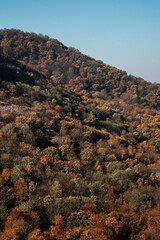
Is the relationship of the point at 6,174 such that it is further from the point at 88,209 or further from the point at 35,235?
the point at 88,209

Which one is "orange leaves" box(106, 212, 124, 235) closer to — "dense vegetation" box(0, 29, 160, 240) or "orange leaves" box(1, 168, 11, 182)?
"dense vegetation" box(0, 29, 160, 240)

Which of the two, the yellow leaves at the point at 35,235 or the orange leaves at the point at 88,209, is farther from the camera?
the orange leaves at the point at 88,209

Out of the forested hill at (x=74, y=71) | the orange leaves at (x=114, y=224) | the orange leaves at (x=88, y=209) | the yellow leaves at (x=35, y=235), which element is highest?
the forested hill at (x=74, y=71)

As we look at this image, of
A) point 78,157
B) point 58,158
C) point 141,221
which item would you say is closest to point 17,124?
point 58,158

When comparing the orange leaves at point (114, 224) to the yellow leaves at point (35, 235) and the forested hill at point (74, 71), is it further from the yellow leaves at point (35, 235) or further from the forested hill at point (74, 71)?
the forested hill at point (74, 71)

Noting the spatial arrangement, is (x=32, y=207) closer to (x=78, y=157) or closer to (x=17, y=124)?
(x=78, y=157)

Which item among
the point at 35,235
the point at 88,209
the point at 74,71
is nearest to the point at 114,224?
the point at 88,209

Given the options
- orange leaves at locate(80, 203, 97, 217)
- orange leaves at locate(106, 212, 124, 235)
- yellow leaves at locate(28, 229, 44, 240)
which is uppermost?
orange leaves at locate(106, 212, 124, 235)

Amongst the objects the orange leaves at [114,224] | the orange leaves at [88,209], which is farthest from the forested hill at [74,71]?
the orange leaves at [114,224]

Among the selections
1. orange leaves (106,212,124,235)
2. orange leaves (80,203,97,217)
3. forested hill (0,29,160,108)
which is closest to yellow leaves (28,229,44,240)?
orange leaves (80,203,97,217)
